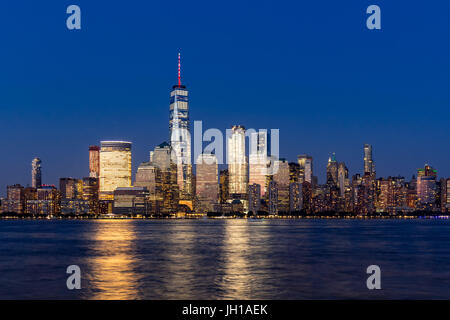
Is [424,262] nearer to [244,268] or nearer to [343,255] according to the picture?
[343,255]

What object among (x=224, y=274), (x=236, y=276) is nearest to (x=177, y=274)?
(x=224, y=274)

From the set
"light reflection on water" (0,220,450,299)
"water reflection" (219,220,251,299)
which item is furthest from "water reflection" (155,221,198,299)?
"water reflection" (219,220,251,299)

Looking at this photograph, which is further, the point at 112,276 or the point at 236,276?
the point at 236,276

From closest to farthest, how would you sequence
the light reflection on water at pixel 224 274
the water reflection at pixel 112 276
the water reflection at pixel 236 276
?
1. the water reflection at pixel 112 276
2. the water reflection at pixel 236 276
3. the light reflection on water at pixel 224 274

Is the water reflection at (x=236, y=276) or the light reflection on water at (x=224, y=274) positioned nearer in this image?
the water reflection at (x=236, y=276)

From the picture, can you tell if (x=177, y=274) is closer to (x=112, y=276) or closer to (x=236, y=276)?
(x=236, y=276)

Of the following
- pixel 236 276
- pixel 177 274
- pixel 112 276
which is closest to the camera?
pixel 112 276

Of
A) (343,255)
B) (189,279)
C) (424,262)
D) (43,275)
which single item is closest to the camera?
(189,279)

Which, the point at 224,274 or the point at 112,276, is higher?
the point at 112,276

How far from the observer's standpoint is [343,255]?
88.9 meters

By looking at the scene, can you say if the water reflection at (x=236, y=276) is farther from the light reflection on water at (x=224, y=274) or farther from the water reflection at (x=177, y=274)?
the water reflection at (x=177, y=274)

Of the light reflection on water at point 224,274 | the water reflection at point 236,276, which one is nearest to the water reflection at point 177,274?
the light reflection on water at point 224,274
